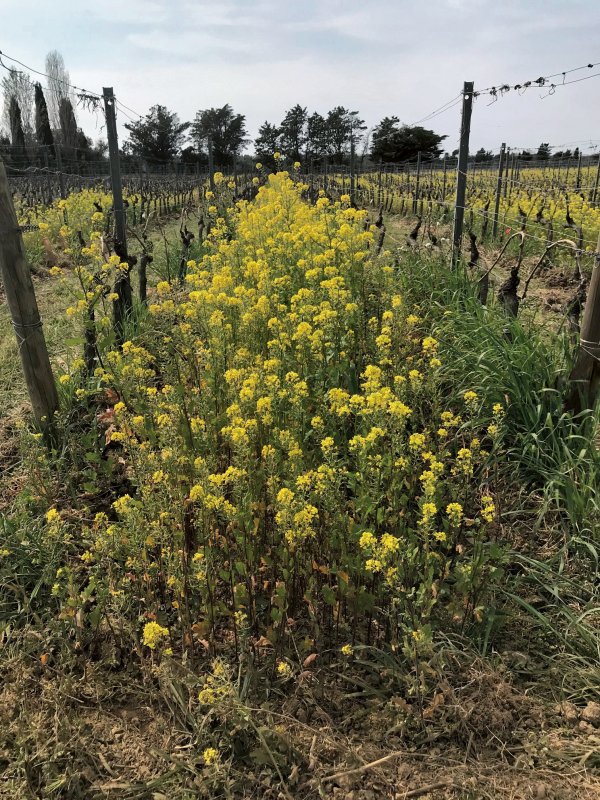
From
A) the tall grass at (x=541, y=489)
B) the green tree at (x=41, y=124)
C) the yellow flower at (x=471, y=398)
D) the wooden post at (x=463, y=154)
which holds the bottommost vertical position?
the tall grass at (x=541, y=489)

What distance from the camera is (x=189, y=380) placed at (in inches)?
159

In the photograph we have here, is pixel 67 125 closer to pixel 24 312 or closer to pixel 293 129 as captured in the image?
pixel 293 129

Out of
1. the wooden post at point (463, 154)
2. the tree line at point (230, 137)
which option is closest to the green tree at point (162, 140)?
the tree line at point (230, 137)

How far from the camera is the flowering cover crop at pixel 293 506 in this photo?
7.79ft

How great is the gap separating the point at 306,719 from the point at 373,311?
2.99 m

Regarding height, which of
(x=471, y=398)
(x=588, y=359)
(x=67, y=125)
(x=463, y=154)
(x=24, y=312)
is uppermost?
(x=67, y=125)

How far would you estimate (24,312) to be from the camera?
3.49m

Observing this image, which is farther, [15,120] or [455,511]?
[15,120]

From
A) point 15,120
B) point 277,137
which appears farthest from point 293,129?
point 15,120

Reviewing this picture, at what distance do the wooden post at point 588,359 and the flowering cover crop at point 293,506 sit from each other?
0.50m

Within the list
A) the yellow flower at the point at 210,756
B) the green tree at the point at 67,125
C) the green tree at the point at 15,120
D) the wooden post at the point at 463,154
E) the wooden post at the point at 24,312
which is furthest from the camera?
the green tree at the point at 67,125

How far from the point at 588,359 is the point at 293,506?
6.24ft

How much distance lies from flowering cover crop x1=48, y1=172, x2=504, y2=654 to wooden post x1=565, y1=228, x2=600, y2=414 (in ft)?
1.63

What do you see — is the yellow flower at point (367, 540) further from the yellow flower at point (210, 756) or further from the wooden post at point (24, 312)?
the wooden post at point (24, 312)
